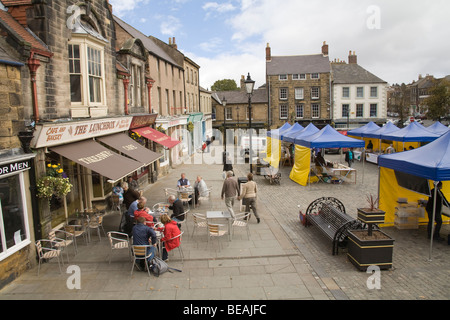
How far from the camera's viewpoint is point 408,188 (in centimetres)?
1005

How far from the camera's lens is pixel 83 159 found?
8.79m

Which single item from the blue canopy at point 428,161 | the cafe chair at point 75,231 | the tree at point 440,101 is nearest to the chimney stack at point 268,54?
the tree at point 440,101

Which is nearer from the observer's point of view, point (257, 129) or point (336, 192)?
point (336, 192)

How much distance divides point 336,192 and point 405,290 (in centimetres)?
948

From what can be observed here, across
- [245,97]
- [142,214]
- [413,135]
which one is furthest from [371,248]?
[245,97]

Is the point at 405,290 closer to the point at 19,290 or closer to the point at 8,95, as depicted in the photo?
the point at 19,290

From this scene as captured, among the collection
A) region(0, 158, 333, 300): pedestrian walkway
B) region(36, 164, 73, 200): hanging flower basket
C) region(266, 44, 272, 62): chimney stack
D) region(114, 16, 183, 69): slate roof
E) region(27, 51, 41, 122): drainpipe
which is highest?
region(266, 44, 272, 62): chimney stack

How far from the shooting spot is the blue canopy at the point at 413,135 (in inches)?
779

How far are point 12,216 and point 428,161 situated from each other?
9.80 metres

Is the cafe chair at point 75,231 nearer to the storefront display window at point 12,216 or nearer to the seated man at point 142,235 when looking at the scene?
the storefront display window at point 12,216

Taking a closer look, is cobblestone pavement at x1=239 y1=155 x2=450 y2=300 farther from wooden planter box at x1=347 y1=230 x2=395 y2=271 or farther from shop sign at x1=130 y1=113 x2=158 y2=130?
shop sign at x1=130 y1=113 x2=158 y2=130

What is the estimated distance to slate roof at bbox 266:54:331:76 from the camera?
158 ft

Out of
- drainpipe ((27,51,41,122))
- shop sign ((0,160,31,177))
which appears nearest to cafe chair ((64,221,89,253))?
shop sign ((0,160,31,177))

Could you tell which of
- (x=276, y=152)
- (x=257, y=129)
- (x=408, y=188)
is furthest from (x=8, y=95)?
(x=257, y=129)
